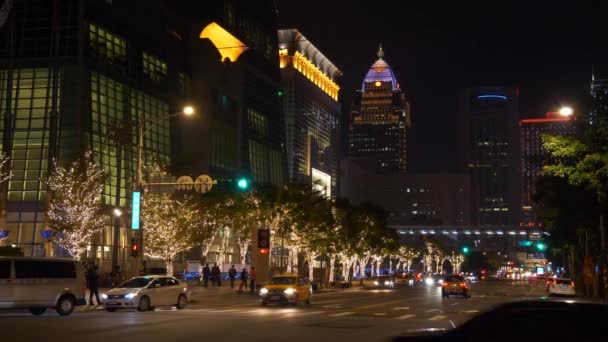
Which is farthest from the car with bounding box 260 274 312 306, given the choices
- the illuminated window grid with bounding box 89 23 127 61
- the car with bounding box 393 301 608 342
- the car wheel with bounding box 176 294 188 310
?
the illuminated window grid with bounding box 89 23 127 61

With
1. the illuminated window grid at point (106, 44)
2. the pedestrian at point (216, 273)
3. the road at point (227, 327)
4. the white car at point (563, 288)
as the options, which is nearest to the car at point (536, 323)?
the road at point (227, 327)

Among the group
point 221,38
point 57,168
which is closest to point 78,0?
point 57,168

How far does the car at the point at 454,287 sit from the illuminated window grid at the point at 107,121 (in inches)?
1334

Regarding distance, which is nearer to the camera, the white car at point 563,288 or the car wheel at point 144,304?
the car wheel at point 144,304

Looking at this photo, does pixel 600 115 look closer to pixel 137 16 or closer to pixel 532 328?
pixel 532 328

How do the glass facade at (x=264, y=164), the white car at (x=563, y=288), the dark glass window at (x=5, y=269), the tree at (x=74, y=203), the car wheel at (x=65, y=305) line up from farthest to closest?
the glass facade at (x=264, y=164), the white car at (x=563, y=288), the tree at (x=74, y=203), the car wheel at (x=65, y=305), the dark glass window at (x=5, y=269)

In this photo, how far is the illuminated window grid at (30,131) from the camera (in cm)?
6862

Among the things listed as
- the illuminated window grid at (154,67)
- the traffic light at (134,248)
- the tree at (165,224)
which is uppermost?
the illuminated window grid at (154,67)

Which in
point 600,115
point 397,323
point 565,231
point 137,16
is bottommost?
point 397,323

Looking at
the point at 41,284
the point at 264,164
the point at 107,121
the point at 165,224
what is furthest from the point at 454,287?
the point at 264,164

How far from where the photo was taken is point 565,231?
197 feet

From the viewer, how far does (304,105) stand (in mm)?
180125

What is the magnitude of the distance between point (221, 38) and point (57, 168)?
46798 millimetres

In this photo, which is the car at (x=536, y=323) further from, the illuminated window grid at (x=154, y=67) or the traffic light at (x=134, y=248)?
the illuminated window grid at (x=154, y=67)
